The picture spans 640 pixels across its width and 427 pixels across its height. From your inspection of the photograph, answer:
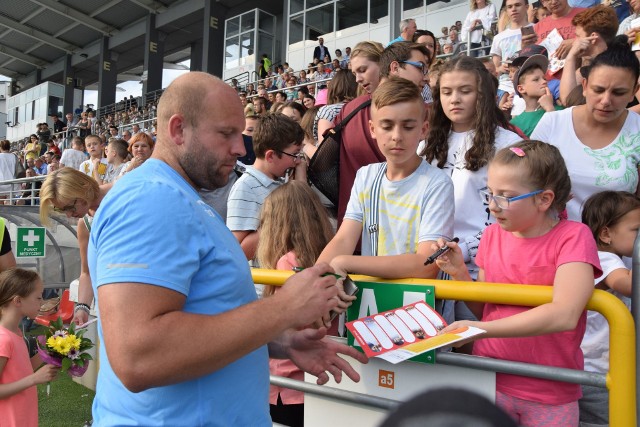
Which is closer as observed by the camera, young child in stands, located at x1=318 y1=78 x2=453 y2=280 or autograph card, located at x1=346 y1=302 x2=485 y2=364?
autograph card, located at x1=346 y1=302 x2=485 y2=364

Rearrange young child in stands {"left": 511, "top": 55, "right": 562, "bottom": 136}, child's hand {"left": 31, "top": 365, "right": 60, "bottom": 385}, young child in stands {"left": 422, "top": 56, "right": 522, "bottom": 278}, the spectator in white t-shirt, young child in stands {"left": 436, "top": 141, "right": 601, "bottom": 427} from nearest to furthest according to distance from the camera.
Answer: young child in stands {"left": 436, "top": 141, "right": 601, "bottom": 427} < young child in stands {"left": 422, "top": 56, "right": 522, "bottom": 278} < child's hand {"left": 31, "top": 365, "right": 60, "bottom": 385} < young child in stands {"left": 511, "top": 55, "right": 562, "bottom": 136} < the spectator in white t-shirt

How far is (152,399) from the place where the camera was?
1361 millimetres

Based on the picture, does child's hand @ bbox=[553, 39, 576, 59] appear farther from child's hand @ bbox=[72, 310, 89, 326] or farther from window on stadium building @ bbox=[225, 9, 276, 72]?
window on stadium building @ bbox=[225, 9, 276, 72]

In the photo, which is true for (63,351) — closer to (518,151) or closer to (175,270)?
(175,270)

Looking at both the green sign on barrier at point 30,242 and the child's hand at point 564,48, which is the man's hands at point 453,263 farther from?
the green sign on barrier at point 30,242

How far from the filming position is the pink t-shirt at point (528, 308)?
5.80ft

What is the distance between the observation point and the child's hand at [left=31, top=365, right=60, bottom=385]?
310 cm

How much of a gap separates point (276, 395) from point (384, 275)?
0.81 meters

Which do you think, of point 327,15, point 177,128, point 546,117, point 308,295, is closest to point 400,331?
point 308,295

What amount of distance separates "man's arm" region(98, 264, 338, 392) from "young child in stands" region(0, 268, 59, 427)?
228 centimetres

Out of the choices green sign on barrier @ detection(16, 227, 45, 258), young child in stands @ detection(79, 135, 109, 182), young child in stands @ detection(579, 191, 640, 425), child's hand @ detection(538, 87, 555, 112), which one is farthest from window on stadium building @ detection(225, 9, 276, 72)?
young child in stands @ detection(579, 191, 640, 425)

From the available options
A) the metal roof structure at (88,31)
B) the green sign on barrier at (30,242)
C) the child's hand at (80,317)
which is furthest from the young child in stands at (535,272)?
the metal roof structure at (88,31)

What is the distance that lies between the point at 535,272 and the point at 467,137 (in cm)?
109

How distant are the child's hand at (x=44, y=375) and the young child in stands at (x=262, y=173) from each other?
1.33 metres
